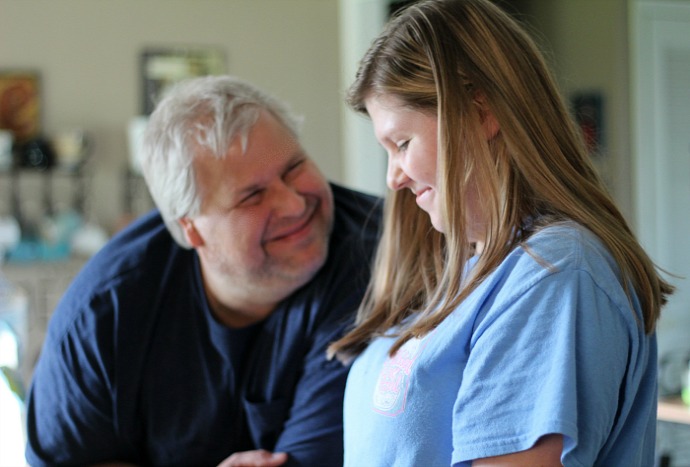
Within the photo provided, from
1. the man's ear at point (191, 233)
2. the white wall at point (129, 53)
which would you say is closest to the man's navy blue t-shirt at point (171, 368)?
the man's ear at point (191, 233)

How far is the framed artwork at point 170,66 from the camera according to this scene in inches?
159

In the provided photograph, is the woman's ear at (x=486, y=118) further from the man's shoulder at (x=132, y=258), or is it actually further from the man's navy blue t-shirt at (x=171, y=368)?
the man's shoulder at (x=132, y=258)

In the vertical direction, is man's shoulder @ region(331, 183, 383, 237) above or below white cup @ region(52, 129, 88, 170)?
below

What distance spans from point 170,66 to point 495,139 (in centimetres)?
334

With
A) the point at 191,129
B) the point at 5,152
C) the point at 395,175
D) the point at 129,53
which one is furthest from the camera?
the point at 129,53

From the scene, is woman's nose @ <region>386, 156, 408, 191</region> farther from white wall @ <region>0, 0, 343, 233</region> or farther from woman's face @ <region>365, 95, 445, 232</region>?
white wall @ <region>0, 0, 343, 233</region>

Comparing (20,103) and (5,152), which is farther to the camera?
(20,103)

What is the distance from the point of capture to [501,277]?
0.95 meters

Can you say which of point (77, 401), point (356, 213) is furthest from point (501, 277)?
point (77, 401)

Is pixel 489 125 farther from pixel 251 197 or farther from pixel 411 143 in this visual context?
pixel 251 197

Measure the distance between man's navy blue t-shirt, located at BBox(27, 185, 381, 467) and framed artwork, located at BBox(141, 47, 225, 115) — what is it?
2.55 metres

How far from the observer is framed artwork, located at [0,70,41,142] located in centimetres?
382

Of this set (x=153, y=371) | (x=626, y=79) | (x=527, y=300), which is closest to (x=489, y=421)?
(x=527, y=300)

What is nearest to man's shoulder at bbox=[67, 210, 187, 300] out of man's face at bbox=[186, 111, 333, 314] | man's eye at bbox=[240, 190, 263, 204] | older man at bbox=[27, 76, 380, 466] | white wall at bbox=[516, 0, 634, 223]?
older man at bbox=[27, 76, 380, 466]
